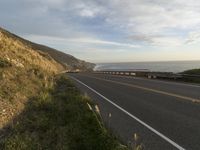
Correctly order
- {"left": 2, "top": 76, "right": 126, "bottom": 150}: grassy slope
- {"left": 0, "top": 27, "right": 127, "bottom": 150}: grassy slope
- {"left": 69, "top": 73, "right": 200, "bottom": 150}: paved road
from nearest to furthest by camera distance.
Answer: {"left": 2, "top": 76, "right": 126, "bottom": 150}: grassy slope
{"left": 0, "top": 27, "right": 127, "bottom": 150}: grassy slope
{"left": 69, "top": 73, "right": 200, "bottom": 150}: paved road

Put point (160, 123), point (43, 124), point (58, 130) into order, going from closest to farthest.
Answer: point (58, 130) → point (43, 124) → point (160, 123)

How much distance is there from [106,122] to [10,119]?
10.4 feet

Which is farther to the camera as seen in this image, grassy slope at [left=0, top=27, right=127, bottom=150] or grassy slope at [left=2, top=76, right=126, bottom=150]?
grassy slope at [left=0, top=27, right=127, bottom=150]

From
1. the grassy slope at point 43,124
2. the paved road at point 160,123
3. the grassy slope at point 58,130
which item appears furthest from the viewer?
the paved road at point 160,123

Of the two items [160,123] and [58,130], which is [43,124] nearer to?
[58,130]

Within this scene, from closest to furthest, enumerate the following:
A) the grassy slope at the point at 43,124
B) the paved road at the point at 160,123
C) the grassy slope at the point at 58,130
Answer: the grassy slope at the point at 58,130 < the grassy slope at the point at 43,124 < the paved road at the point at 160,123

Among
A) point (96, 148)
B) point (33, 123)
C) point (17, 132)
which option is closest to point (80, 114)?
point (33, 123)

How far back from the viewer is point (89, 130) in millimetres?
8820

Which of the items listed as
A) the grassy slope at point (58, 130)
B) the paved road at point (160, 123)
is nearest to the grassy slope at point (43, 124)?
the grassy slope at point (58, 130)

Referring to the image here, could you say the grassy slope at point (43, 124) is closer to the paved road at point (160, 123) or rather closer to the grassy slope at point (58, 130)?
the grassy slope at point (58, 130)

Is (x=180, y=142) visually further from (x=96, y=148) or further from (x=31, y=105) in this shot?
(x=31, y=105)

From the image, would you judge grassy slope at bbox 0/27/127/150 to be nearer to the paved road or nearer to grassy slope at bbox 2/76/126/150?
grassy slope at bbox 2/76/126/150

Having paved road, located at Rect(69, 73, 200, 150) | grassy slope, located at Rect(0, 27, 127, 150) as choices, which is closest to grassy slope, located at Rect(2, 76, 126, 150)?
grassy slope, located at Rect(0, 27, 127, 150)

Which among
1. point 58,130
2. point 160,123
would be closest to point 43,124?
point 58,130
